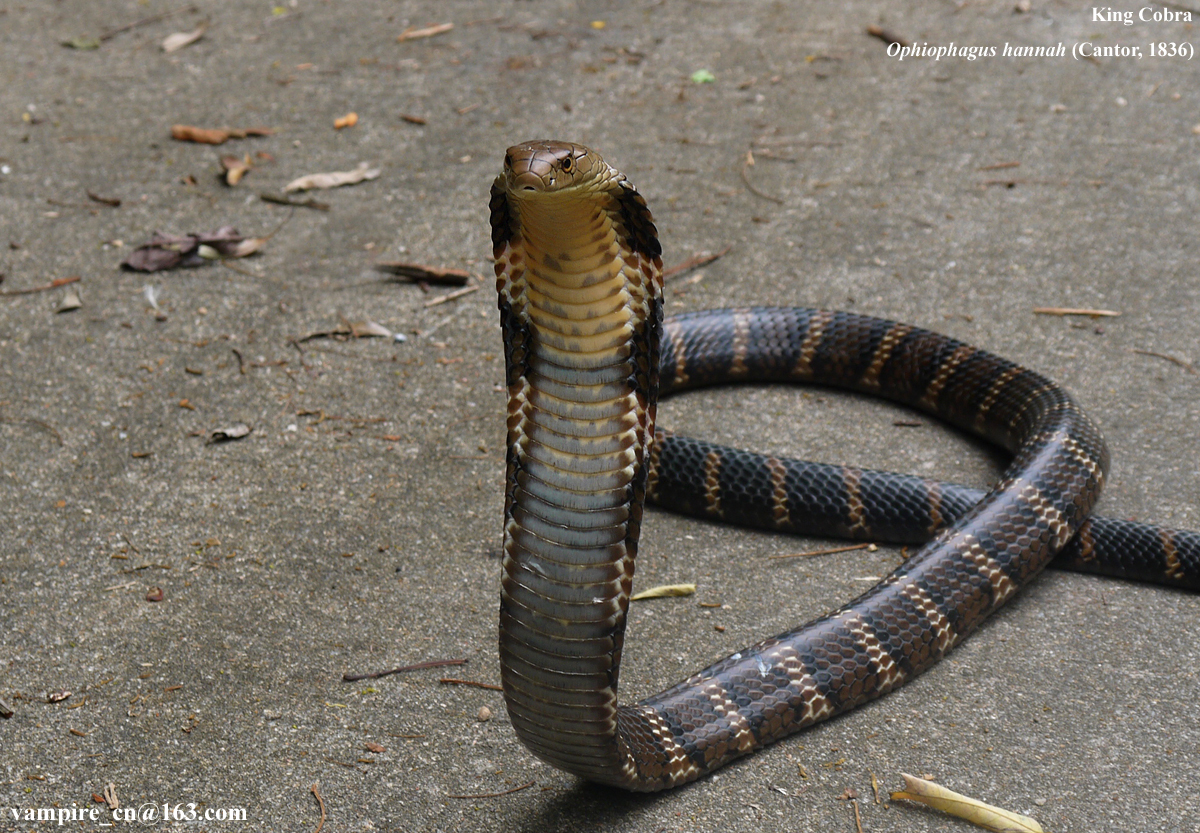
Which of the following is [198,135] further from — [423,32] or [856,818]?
[856,818]

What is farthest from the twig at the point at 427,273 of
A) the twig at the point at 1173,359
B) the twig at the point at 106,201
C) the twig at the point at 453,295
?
the twig at the point at 1173,359

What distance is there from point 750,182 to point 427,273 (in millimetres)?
2141

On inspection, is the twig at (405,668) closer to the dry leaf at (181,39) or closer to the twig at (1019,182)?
the twig at (1019,182)

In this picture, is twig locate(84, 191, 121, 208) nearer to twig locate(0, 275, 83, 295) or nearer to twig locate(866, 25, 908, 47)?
twig locate(0, 275, 83, 295)

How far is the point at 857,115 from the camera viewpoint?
7.23 meters

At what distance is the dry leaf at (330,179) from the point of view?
6352 millimetres

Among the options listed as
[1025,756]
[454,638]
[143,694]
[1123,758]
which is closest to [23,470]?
[143,694]

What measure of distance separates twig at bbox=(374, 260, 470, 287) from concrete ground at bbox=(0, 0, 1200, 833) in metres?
0.12

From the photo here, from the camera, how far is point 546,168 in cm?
214

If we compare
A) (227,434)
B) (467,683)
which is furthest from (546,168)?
(227,434)

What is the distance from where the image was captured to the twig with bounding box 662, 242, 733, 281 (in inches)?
227

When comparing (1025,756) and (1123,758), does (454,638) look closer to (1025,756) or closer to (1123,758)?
(1025,756)

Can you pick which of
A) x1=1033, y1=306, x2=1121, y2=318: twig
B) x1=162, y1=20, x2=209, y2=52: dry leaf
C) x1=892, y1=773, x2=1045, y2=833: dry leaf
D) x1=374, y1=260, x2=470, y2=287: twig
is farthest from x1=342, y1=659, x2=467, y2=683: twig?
x1=162, y1=20, x2=209, y2=52: dry leaf

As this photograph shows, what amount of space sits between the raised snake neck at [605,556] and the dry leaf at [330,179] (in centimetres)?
418
